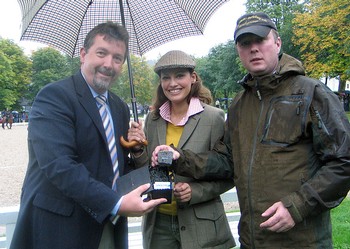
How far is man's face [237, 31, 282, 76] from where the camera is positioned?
2.47 m

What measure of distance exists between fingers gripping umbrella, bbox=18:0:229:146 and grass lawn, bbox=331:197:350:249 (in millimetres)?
3099

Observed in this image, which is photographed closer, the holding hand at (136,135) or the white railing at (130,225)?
the holding hand at (136,135)

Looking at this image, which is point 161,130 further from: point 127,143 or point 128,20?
point 128,20

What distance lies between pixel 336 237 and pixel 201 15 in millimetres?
3326

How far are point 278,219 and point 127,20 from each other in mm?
2362

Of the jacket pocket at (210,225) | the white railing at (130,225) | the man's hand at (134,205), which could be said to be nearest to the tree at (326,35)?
the white railing at (130,225)

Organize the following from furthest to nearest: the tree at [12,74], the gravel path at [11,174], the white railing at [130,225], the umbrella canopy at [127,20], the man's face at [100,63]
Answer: the tree at [12,74] < the gravel path at [11,174] < the umbrella canopy at [127,20] < the white railing at [130,225] < the man's face at [100,63]

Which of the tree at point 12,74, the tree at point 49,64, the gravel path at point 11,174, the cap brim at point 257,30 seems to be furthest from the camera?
the tree at point 49,64

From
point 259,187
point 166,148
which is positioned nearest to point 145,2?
point 166,148

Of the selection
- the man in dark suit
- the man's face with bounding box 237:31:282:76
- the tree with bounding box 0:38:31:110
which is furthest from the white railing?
the tree with bounding box 0:38:31:110

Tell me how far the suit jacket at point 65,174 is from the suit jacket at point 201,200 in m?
0.57

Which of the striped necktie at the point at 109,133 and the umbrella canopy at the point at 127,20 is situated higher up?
the umbrella canopy at the point at 127,20

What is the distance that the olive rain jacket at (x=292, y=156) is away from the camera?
86.1 inches

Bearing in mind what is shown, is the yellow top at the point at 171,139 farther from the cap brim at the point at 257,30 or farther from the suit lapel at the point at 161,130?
the cap brim at the point at 257,30
